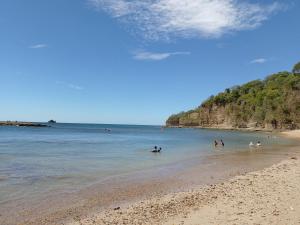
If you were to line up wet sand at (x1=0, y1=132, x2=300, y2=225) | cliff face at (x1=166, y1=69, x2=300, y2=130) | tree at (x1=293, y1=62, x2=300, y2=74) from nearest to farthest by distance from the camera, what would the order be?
wet sand at (x1=0, y1=132, x2=300, y2=225)
cliff face at (x1=166, y1=69, x2=300, y2=130)
tree at (x1=293, y1=62, x2=300, y2=74)

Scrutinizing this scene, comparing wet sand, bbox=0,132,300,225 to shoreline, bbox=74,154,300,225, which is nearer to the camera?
shoreline, bbox=74,154,300,225

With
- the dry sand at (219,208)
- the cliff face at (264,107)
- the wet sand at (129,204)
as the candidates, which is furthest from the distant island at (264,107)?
the dry sand at (219,208)

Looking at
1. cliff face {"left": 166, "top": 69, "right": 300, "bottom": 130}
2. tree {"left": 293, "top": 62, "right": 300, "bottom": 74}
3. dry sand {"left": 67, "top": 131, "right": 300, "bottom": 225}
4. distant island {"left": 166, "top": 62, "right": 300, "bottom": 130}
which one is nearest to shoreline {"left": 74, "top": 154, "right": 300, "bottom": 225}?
dry sand {"left": 67, "top": 131, "right": 300, "bottom": 225}

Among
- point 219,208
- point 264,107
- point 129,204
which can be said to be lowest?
point 129,204

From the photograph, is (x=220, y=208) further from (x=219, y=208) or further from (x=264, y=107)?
(x=264, y=107)

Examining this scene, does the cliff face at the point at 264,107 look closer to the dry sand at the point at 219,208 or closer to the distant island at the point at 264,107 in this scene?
the distant island at the point at 264,107

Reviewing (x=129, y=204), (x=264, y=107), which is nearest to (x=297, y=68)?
(x=264, y=107)

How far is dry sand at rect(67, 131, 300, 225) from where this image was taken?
10.6 m

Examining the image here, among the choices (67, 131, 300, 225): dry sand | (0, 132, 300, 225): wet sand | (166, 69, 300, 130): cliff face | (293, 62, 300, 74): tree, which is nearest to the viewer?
(67, 131, 300, 225): dry sand

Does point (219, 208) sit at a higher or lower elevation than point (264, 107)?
lower

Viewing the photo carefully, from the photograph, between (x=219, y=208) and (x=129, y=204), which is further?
(x=129, y=204)

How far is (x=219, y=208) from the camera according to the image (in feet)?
39.1

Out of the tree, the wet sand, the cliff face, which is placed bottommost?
the wet sand

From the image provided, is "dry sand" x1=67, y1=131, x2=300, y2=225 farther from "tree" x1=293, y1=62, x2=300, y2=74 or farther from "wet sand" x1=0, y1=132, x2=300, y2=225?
"tree" x1=293, y1=62, x2=300, y2=74
